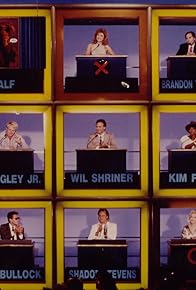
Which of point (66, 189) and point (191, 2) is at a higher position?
point (191, 2)

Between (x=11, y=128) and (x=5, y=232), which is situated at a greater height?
(x=11, y=128)

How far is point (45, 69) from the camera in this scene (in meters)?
4.69

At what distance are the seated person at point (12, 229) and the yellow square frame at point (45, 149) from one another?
0.19 m

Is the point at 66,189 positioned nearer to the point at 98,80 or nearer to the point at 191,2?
the point at 98,80

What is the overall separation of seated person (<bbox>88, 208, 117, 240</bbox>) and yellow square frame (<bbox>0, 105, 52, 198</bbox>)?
431mm

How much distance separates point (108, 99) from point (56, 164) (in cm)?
61

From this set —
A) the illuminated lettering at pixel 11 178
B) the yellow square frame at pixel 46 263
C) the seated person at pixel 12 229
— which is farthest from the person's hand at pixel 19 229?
the illuminated lettering at pixel 11 178

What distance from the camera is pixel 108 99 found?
4719 millimetres

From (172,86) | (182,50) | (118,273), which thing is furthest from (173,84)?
(118,273)

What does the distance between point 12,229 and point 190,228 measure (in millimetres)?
1324

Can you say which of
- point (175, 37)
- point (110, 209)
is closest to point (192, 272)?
point (110, 209)

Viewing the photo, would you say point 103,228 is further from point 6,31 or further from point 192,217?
point 6,31

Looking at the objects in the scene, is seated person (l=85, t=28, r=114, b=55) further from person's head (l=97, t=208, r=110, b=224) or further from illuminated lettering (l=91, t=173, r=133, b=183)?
person's head (l=97, t=208, r=110, b=224)

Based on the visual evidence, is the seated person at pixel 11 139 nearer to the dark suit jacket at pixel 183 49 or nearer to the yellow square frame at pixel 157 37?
the yellow square frame at pixel 157 37
